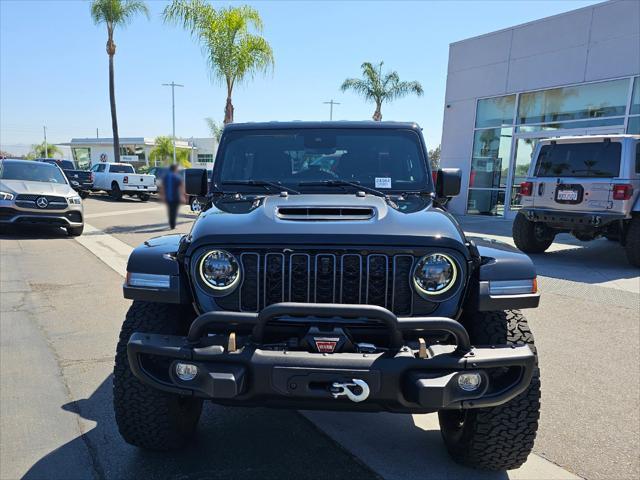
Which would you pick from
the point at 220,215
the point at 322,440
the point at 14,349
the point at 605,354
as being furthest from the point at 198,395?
the point at 605,354

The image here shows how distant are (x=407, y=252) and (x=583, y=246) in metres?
9.97

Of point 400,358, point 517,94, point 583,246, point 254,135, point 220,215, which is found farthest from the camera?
point 517,94

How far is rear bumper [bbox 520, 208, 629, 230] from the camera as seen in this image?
706cm

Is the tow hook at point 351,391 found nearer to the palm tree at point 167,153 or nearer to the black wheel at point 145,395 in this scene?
the black wheel at point 145,395

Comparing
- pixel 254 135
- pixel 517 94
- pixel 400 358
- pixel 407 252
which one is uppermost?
pixel 517 94

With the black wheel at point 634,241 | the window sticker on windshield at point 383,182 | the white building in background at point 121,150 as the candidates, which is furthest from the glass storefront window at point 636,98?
the white building in background at point 121,150

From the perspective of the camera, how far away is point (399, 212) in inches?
103

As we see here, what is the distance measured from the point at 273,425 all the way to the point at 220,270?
133cm

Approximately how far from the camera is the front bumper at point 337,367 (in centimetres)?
205

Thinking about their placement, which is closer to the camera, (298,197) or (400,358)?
(400,358)

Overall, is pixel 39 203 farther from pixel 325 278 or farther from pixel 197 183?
pixel 325 278

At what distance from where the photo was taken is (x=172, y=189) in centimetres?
38

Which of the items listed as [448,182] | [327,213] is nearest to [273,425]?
[327,213]

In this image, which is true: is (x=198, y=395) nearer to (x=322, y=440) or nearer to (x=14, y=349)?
(x=322, y=440)
